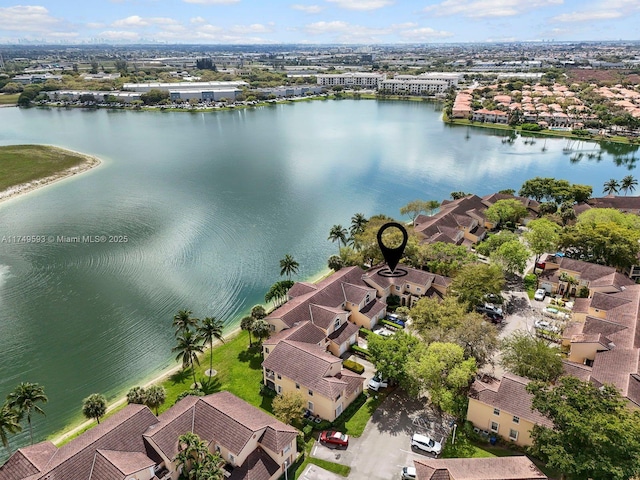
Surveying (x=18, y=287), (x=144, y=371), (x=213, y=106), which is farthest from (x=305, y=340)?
(x=213, y=106)

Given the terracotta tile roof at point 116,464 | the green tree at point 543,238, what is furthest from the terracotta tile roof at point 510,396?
the green tree at point 543,238

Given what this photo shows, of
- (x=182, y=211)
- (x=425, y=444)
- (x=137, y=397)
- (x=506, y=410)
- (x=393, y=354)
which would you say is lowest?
(x=182, y=211)

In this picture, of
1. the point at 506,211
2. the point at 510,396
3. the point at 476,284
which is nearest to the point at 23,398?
the point at 510,396

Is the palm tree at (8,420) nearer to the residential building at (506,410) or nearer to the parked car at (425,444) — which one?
the parked car at (425,444)

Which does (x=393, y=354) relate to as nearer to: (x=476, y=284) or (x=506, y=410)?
(x=506, y=410)

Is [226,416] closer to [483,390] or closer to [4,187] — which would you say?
[483,390]

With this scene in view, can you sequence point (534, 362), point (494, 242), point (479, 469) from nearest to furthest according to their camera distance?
1. point (479, 469)
2. point (534, 362)
3. point (494, 242)

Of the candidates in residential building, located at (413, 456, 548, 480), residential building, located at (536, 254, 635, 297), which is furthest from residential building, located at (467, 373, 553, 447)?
residential building, located at (536, 254, 635, 297)
